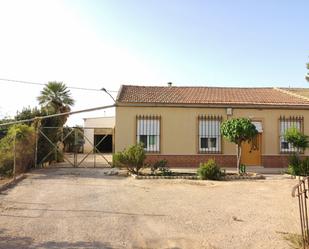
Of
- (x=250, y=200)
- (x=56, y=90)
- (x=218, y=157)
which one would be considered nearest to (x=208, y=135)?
(x=218, y=157)

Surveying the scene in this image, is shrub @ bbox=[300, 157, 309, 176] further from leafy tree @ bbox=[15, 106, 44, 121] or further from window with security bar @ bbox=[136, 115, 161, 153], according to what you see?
leafy tree @ bbox=[15, 106, 44, 121]

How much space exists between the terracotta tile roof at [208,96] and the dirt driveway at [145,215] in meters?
8.58

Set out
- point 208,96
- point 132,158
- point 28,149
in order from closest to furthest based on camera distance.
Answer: point 132,158 → point 28,149 → point 208,96

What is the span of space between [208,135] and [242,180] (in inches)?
239

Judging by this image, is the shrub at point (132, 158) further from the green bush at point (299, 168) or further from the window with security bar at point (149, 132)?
the green bush at point (299, 168)

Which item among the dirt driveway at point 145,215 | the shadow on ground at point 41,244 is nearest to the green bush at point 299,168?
the dirt driveway at point 145,215

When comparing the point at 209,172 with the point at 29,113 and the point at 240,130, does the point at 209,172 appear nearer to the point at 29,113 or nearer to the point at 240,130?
the point at 240,130

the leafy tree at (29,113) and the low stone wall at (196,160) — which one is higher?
the leafy tree at (29,113)

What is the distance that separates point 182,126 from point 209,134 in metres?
1.56

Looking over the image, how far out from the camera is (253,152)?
2411cm

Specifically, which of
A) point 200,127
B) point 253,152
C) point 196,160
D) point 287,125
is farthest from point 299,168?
point 200,127

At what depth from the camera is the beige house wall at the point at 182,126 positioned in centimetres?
2358

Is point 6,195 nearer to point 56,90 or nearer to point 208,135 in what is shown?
point 208,135

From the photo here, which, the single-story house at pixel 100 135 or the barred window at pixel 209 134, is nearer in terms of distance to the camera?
the barred window at pixel 209 134
